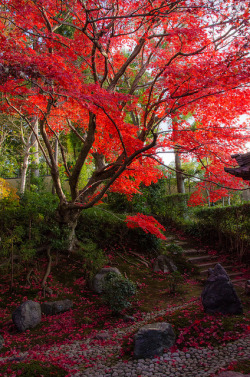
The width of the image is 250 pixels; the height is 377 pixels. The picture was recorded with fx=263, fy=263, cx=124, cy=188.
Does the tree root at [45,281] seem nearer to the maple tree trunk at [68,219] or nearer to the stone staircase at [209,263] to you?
the maple tree trunk at [68,219]

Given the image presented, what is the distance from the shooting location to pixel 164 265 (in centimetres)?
895

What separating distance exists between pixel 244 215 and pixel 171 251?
2.92m

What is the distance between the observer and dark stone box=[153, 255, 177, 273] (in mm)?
8852

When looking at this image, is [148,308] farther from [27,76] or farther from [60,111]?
[60,111]

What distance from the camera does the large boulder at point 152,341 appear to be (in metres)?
3.72

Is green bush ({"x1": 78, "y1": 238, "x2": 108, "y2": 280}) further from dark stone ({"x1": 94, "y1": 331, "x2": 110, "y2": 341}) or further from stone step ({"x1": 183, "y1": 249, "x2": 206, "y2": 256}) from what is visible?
stone step ({"x1": 183, "y1": 249, "x2": 206, "y2": 256})

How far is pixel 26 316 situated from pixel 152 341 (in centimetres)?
280

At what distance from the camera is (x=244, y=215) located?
9.43 metres

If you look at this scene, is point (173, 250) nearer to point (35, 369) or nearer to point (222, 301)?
point (222, 301)

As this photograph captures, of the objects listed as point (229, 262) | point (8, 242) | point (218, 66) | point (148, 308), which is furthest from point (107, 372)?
point (229, 262)

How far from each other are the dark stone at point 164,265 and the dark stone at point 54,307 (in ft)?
12.0

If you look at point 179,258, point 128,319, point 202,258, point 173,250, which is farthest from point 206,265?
point 128,319

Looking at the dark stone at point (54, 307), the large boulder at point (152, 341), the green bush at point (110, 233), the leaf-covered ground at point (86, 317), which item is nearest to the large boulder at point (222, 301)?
the leaf-covered ground at point (86, 317)

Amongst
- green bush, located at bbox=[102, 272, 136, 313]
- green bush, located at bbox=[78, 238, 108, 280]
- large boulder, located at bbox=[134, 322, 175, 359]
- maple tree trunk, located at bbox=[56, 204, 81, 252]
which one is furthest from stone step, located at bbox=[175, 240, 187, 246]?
large boulder, located at bbox=[134, 322, 175, 359]
